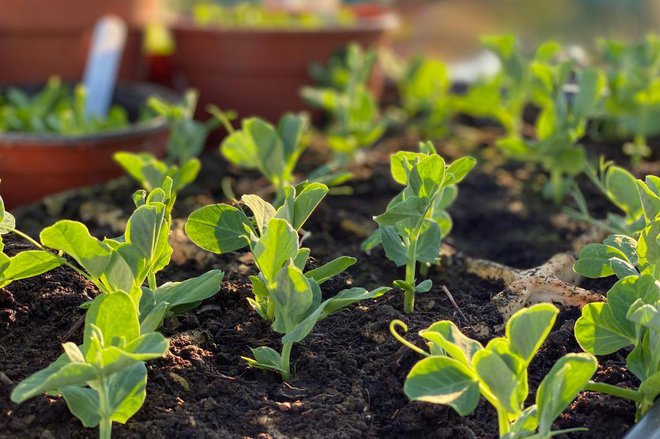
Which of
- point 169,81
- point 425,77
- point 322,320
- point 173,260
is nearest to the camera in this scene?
point 322,320

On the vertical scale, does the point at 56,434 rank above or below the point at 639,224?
below

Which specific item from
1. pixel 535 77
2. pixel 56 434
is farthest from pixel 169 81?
pixel 56 434

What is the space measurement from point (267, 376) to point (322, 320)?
0.15 meters

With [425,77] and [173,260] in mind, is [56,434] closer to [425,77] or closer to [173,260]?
[173,260]

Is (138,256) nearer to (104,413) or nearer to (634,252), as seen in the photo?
(104,413)

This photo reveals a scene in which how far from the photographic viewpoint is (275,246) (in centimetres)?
104

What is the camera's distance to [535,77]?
5.84 feet

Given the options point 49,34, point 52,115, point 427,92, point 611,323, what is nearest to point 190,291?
point 611,323

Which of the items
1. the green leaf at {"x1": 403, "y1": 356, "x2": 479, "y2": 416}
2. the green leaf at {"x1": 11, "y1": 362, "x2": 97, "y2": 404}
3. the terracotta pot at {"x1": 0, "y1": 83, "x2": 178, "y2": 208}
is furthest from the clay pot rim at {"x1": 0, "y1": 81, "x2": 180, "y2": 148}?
the green leaf at {"x1": 403, "y1": 356, "x2": 479, "y2": 416}

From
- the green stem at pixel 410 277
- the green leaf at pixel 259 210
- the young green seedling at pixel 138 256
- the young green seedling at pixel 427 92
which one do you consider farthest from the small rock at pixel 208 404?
the young green seedling at pixel 427 92

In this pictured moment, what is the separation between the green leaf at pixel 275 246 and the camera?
103 cm

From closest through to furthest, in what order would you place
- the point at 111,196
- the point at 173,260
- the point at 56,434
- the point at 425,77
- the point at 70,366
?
the point at 70,366, the point at 56,434, the point at 173,260, the point at 111,196, the point at 425,77

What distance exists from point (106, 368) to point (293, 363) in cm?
30

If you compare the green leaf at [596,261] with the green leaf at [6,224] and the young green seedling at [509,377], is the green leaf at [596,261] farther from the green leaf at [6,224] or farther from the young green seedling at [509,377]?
the green leaf at [6,224]
